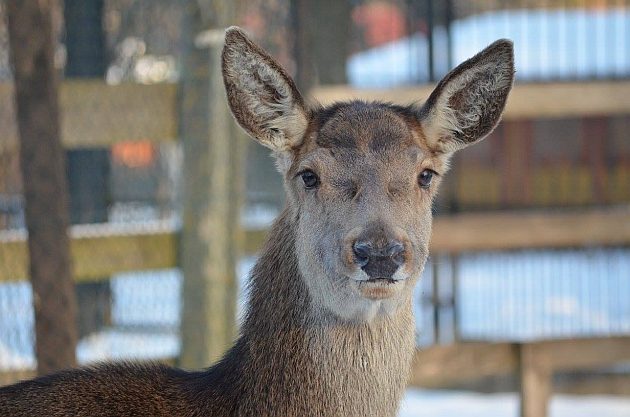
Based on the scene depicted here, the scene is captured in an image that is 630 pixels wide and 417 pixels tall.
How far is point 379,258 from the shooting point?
3486mm

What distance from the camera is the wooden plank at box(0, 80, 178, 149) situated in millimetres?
6102

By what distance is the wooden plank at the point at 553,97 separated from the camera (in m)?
7.00

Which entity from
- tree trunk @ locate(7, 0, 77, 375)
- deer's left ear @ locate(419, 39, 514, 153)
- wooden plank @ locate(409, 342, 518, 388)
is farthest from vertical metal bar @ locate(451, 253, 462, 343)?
deer's left ear @ locate(419, 39, 514, 153)

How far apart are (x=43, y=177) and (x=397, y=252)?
7.65ft

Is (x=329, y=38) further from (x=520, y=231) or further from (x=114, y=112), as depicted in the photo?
(x=114, y=112)

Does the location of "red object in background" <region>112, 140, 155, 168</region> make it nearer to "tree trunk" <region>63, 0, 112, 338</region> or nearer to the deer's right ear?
"tree trunk" <region>63, 0, 112, 338</region>

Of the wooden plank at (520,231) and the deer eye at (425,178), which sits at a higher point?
the deer eye at (425,178)

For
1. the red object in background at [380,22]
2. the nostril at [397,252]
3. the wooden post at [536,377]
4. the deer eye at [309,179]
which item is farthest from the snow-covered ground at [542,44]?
the nostril at [397,252]

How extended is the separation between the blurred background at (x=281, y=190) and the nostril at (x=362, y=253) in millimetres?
723

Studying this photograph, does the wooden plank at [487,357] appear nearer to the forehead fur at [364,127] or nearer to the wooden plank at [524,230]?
the wooden plank at [524,230]

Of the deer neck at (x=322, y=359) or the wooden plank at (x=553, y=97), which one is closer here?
the deer neck at (x=322, y=359)

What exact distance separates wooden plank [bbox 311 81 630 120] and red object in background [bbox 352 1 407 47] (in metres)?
1.87

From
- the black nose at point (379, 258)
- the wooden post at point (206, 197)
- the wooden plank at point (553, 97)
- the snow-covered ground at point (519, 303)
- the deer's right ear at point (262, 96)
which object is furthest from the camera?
the snow-covered ground at point (519, 303)

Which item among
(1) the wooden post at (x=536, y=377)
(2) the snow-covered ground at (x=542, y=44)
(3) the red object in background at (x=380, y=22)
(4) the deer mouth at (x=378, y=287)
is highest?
(3) the red object in background at (x=380, y=22)
